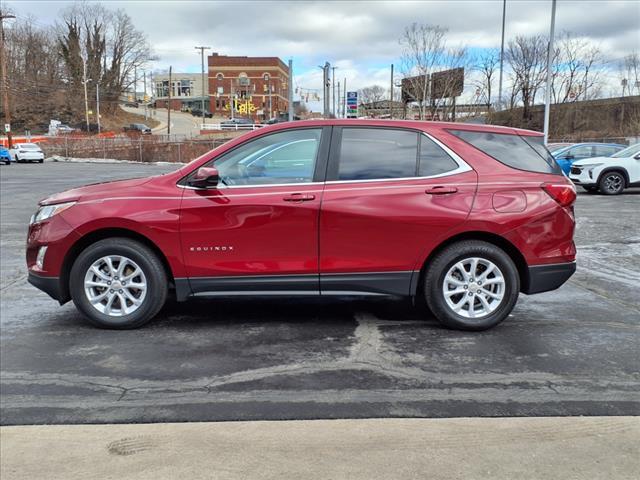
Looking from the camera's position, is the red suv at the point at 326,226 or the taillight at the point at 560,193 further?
the taillight at the point at 560,193

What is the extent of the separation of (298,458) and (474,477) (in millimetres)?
878

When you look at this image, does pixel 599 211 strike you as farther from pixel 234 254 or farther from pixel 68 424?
pixel 68 424

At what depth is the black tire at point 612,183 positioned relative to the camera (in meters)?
16.2

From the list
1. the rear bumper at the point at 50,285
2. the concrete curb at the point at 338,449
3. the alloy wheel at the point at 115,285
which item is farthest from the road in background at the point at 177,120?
the concrete curb at the point at 338,449

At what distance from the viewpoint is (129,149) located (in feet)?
159

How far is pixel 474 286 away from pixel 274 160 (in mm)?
2000

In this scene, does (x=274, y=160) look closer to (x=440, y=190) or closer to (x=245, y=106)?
(x=440, y=190)

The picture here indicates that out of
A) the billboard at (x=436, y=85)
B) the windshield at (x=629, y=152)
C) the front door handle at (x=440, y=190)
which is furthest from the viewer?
the billboard at (x=436, y=85)

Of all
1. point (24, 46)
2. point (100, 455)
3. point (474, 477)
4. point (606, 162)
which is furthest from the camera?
point (24, 46)

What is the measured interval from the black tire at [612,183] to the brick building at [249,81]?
95114mm

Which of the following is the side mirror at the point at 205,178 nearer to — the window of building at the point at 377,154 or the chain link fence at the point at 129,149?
the window of building at the point at 377,154

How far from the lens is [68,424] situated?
3324 mm

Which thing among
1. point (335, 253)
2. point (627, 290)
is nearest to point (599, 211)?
point (627, 290)

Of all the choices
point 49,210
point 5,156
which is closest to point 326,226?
point 49,210
